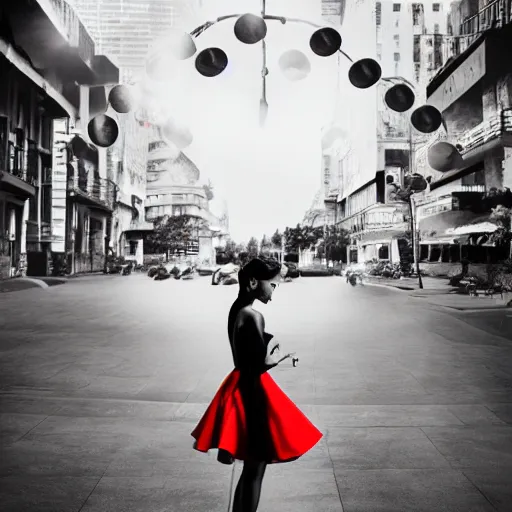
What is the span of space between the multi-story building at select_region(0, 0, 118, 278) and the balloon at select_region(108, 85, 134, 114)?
7cm

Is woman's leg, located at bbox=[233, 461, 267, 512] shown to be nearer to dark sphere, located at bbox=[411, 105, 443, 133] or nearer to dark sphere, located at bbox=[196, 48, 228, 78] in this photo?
dark sphere, located at bbox=[196, 48, 228, 78]

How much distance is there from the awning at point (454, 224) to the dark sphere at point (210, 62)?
166 centimetres

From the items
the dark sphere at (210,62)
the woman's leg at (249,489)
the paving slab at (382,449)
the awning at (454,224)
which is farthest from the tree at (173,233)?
the woman's leg at (249,489)

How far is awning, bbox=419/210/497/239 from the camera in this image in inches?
131

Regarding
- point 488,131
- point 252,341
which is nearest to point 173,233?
point 252,341

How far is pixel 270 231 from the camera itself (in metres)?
3.37

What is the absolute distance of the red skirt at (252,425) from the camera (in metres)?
1.71

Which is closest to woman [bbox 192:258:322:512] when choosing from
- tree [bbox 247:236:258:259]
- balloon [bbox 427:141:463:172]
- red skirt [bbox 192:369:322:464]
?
red skirt [bbox 192:369:322:464]

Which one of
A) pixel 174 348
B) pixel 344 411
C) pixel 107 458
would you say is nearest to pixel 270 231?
pixel 174 348

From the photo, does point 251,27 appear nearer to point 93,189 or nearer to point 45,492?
point 93,189

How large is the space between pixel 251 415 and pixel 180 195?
1.97 m

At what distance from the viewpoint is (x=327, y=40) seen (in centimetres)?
319

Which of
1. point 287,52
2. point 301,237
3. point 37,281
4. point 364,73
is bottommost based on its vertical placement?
point 37,281

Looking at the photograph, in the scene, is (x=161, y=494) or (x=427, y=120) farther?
(x=427, y=120)
